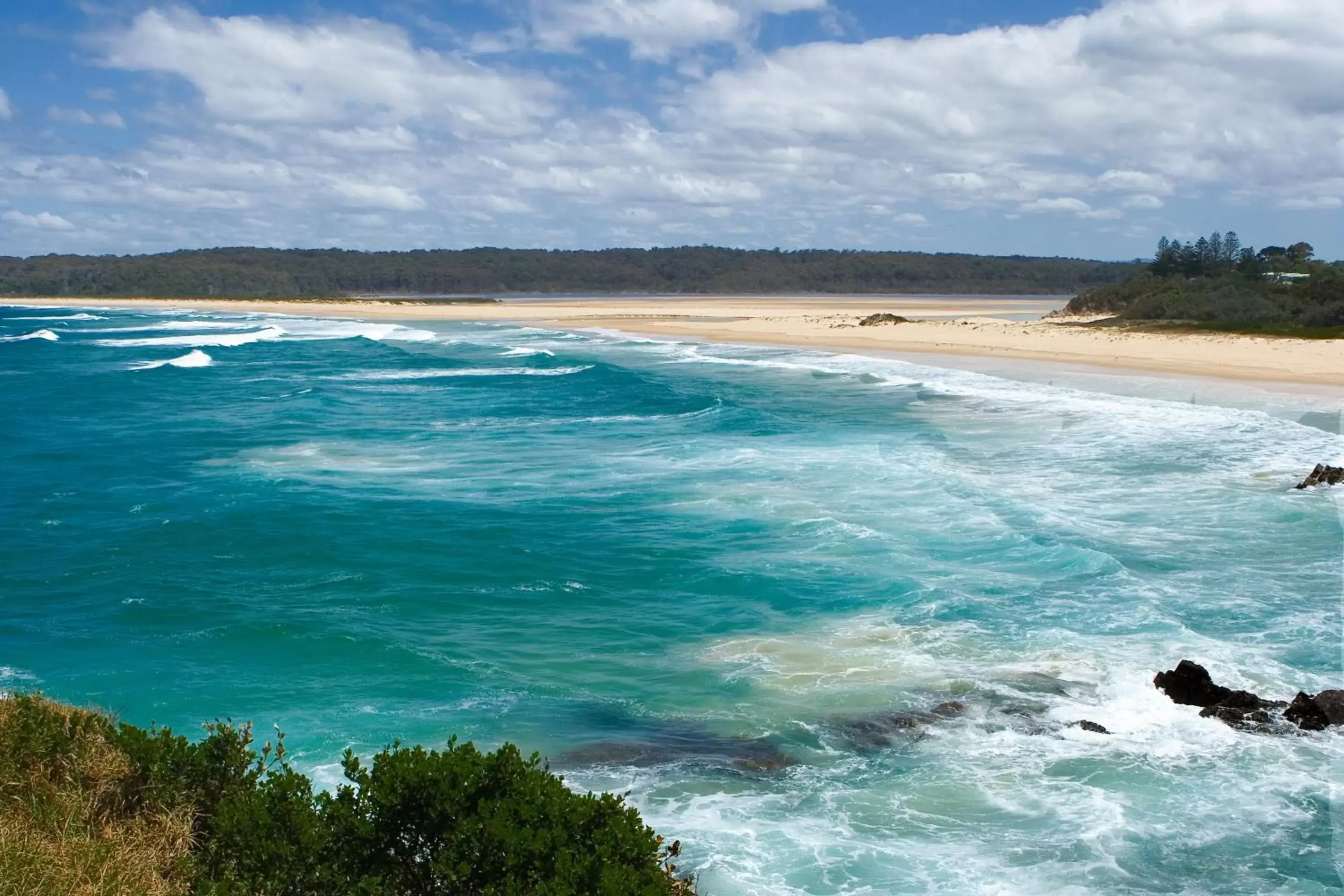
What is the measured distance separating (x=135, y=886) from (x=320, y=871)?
82 cm

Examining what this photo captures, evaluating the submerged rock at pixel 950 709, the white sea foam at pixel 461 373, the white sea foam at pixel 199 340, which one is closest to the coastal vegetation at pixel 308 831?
the submerged rock at pixel 950 709

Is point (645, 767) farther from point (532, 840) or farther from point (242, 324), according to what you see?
point (242, 324)

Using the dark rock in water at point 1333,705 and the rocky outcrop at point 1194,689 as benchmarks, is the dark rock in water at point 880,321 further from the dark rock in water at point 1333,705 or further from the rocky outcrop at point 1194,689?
the dark rock in water at point 1333,705

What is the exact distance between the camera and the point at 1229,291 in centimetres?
5588

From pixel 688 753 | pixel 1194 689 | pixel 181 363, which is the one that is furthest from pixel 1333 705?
pixel 181 363

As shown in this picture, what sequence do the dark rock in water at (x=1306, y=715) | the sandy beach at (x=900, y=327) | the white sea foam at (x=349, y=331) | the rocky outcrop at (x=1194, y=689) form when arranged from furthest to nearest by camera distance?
the white sea foam at (x=349, y=331), the sandy beach at (x=900, y=327), the rocky outcrop at (x=1194, y=689), the dark rock in water at (x=1306, y=715)

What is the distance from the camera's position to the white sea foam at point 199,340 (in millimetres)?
61969

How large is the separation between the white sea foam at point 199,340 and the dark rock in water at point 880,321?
33.1 m

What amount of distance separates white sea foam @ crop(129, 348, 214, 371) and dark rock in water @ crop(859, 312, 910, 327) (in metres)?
33.2

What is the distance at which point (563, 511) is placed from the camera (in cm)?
1809

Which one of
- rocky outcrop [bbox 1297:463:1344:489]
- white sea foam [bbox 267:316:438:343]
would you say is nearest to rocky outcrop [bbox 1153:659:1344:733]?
rocky outcrop [bbox 1297:463:1344:489]

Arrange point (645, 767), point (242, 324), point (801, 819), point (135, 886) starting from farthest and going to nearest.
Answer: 1. point (242, 324)
2. point (645, 767)
3. point (801, 819)
4. point (135, 886)

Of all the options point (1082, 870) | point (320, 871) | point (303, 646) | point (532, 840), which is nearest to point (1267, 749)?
point (1082, 870)

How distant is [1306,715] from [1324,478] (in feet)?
32.5
